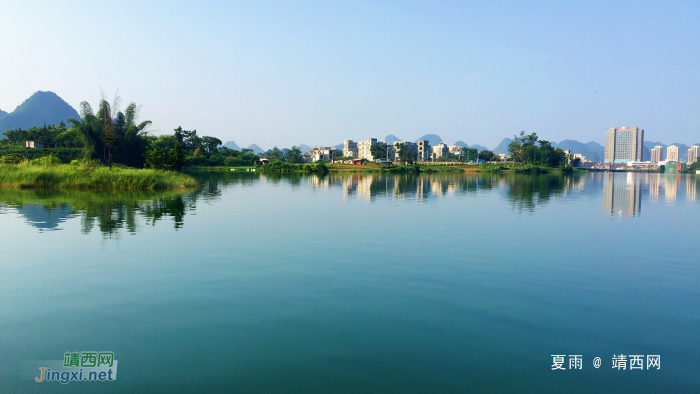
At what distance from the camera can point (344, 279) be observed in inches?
470

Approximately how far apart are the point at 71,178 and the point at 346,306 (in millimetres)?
34794

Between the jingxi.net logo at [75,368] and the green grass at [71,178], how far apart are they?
105ft

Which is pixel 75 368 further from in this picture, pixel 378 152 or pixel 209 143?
pixel 378 152

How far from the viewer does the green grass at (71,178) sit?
35.4 m

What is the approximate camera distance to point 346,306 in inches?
384

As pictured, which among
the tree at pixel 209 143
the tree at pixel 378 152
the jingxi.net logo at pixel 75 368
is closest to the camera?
the jingxi.net logo at pixel 75 368

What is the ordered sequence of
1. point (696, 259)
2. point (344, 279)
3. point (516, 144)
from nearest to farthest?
point (344, 279) < point (696, 259) < point (516, 144)

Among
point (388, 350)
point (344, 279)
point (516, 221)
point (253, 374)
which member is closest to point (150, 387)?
point (253, 374)

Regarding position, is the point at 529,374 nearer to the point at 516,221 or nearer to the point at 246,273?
the point at 246,273

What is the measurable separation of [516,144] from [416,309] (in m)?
159

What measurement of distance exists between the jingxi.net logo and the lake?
0.13m

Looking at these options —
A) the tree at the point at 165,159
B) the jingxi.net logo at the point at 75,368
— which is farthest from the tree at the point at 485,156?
the jingxi.net logo at the point at 75,368

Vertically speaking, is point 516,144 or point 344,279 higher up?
point 516,144

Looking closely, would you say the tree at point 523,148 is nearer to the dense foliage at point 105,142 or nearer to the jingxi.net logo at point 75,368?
the dense foliage at point 105,142
